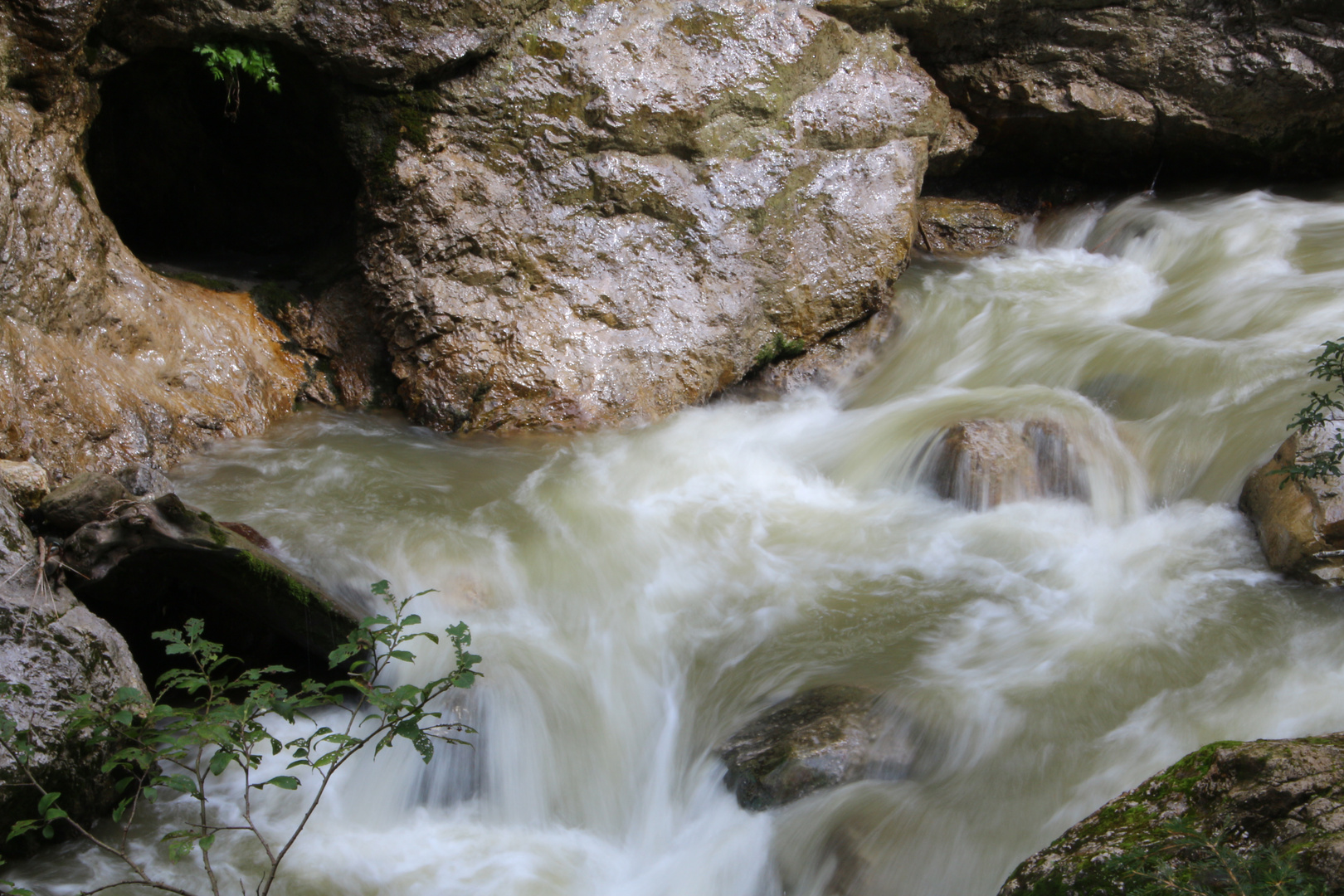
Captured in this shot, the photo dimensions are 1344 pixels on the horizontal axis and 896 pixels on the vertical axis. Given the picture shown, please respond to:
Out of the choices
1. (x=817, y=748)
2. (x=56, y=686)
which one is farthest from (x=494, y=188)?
(x=817, y=748)

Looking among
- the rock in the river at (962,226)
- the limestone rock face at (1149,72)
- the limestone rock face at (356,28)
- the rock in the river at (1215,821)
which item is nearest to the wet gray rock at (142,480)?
the limestone rock face at (356,28)

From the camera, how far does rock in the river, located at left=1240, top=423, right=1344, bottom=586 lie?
13.2ft

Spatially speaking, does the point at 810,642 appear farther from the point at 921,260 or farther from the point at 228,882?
the point at 921,260

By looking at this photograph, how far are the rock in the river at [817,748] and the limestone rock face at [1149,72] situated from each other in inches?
210

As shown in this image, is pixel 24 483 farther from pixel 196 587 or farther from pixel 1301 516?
pixel 1301 516

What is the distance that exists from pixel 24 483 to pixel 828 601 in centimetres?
357

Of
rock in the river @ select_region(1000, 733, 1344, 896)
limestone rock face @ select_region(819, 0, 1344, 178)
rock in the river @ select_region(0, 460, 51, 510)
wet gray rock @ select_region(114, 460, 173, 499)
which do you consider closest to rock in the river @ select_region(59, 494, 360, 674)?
wet gray rock @ select_region(114, 460, 173, 499)

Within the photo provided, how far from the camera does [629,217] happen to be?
250 inches

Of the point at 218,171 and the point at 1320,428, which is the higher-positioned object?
the point at 218,171

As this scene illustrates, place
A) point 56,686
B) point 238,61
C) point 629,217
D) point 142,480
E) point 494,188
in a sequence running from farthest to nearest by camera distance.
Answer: point 629,217, point 494,188, point 238,61, point 142,480, point 56,686

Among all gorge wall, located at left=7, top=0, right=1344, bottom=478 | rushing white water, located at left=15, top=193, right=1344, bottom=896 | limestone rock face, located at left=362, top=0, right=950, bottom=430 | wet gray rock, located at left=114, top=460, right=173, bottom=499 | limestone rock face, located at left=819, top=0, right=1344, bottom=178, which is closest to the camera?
rushing white water, located at left=15, top=193, right=1344, bottom=896

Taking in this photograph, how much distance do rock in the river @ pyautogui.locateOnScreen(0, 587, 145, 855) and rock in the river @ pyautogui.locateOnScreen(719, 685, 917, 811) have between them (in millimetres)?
2145

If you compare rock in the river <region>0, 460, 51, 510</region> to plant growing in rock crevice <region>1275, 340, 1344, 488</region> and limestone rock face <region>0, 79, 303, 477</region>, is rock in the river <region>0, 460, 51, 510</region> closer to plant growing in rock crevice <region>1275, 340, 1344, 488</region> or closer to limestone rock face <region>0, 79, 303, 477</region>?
limestone rock face <region>0, 79, 303, 477</region>

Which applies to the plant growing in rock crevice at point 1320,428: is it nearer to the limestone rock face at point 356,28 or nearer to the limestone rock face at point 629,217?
the limestone rock face at point 629,217
